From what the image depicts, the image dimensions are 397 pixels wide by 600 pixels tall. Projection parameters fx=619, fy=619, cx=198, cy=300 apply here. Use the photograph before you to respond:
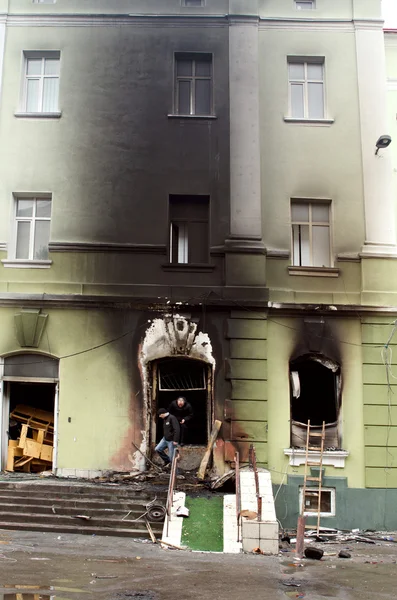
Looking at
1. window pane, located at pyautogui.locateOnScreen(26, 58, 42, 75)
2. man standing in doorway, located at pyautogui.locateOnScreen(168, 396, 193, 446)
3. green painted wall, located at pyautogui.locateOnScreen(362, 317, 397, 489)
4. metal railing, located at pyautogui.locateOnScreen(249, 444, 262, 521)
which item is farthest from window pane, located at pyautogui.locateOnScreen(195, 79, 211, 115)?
metal railing, located at pyautogui.locateOnScreen(249, 444, 262, 521)

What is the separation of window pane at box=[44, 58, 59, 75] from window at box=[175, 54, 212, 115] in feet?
10.3

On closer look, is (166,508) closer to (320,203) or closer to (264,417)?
(264,417)

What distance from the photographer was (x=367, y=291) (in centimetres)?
1500

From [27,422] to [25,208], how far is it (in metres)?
5.35

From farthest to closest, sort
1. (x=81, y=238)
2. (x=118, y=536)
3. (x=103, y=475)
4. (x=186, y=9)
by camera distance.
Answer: (x=186, y=9) → (x=81, y=238) → (x=103, y=475) → (x=118, y=536)

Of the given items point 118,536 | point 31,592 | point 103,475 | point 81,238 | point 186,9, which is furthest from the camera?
point 186,9

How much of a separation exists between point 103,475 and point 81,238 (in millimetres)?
5654

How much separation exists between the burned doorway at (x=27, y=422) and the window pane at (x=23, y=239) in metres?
2.54

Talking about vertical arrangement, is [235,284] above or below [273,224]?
below

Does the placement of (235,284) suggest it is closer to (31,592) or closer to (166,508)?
(166,508)

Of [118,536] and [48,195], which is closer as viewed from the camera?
[118,536]

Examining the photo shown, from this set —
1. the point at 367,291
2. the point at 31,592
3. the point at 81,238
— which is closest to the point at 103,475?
the point at 81,238

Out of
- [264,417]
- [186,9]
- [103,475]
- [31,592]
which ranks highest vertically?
[186,9]

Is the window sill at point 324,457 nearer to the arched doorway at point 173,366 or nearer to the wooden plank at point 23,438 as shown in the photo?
the arched doorway at point 173,366
